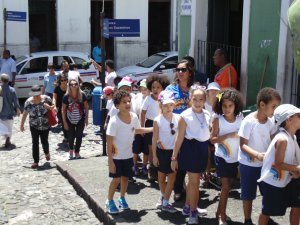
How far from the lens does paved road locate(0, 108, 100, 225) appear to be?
7281 mm

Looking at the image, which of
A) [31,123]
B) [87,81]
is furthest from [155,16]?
[31,123]

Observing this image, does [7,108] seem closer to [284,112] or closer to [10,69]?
[10,69]

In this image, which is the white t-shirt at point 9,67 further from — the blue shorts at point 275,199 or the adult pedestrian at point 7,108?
the blue shorts at point 275,199

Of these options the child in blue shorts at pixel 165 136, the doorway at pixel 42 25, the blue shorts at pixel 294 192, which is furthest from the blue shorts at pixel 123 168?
the doorway at pixel 42 25

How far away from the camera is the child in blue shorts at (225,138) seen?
5863 mm

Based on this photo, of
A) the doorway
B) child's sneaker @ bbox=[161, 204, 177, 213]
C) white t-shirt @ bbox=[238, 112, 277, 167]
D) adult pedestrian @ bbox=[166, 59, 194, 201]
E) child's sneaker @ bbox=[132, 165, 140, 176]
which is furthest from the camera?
the doorway

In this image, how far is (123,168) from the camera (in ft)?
21.4

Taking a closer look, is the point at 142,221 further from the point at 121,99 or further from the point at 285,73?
the point at 285,73

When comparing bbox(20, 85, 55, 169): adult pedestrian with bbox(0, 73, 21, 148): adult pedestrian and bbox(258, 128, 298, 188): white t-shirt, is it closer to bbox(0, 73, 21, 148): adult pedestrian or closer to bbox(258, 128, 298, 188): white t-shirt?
bbox(0, 73, 21, 148): adult pedestrian

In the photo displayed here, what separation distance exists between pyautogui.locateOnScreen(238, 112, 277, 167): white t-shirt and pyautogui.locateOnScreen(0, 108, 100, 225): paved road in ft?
8.42

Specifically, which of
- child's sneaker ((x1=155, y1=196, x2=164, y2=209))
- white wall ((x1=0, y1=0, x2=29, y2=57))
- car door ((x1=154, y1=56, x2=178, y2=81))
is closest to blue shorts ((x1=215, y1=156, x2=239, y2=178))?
child's sneaker ((x1=155, y1=196, x2=164, y2=209))

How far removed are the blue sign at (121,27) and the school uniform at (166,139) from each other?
3.96 m

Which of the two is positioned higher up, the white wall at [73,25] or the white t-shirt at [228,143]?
the white wall at [73,25]

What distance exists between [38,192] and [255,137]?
4167 mm
